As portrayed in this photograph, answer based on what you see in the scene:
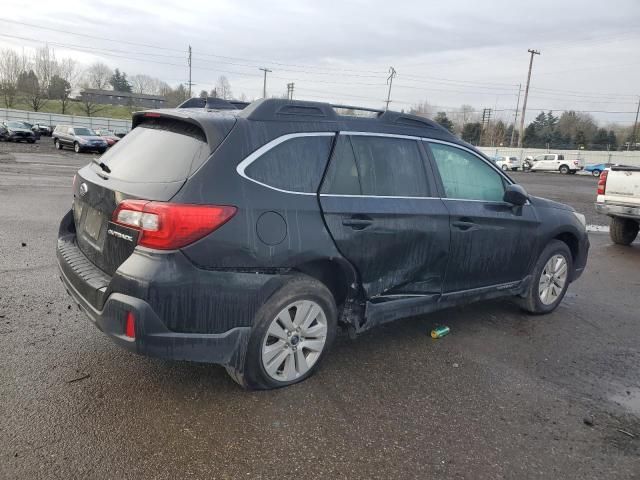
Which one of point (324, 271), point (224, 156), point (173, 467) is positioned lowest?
point (173, 467)

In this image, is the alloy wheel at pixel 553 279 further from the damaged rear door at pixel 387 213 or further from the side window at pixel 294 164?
the side window at pixel 294 164

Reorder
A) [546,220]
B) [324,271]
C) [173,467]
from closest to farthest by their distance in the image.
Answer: [173,467], [324,271], [546,220]

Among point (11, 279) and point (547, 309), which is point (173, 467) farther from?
point (547, 309)

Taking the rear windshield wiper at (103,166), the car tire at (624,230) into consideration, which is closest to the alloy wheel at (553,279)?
the rear windshield wiper at (103,166)

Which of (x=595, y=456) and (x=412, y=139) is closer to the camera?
(x=595, y=456)

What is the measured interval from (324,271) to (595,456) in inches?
75.2

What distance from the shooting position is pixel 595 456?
9.29ft

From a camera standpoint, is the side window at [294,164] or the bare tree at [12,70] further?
the bare tree at [12,70]

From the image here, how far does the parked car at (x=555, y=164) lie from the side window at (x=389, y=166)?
5058 centimetres

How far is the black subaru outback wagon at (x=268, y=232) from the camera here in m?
2.80

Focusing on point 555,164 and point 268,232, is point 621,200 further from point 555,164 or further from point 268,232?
point 555,164

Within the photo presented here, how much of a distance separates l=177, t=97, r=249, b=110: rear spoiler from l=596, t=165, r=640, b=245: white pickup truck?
336 inches

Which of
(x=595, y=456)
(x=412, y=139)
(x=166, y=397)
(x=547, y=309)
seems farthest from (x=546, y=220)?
(x=166, y=397)

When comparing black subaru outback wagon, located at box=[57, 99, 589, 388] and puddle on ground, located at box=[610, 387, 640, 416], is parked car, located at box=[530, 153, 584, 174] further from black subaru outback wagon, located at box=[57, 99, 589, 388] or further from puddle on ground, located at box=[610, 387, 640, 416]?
puddle on ground, located at box=[610, 387, 640, 416]
